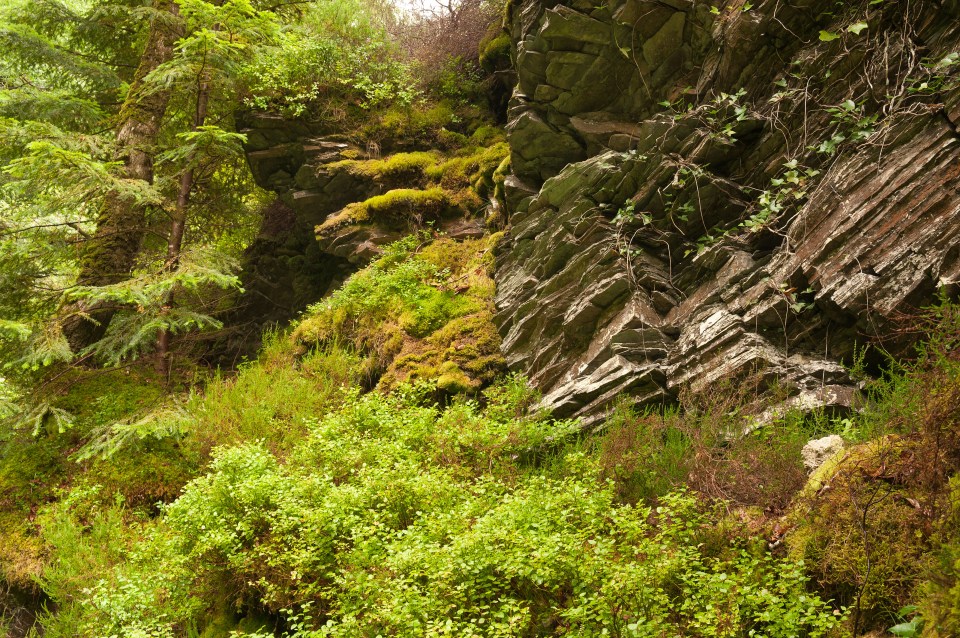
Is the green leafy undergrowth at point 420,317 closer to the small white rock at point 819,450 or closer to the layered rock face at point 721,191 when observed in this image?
the layered rock face at point 721,191

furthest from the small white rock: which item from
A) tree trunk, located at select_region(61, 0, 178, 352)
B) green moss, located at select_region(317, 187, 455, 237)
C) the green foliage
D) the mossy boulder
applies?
the green foliage

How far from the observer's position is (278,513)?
15.5 feet

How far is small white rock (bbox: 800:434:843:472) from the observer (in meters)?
4.11

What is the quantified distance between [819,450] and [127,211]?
30.0 ft

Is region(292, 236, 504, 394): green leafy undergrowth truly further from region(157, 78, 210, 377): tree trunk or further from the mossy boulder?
the mossy boulder

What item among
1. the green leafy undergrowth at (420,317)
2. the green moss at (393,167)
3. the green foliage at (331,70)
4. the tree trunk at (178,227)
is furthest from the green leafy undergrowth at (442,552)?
the green foliage at (331,70)

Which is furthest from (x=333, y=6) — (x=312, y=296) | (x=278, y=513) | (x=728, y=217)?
(x=278, y=513)

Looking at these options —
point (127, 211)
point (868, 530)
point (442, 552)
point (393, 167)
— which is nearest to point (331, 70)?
point (393, 167)

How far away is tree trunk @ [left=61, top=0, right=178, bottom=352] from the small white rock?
26.5 ft

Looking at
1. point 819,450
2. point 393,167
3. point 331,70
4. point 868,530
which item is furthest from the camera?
point 331,70

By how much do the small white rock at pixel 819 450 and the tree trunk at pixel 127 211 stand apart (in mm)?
8081

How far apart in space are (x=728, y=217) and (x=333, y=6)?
32.8 feet

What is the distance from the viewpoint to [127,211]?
8625 mm

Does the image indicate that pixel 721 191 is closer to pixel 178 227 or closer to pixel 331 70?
pixel 178 227
